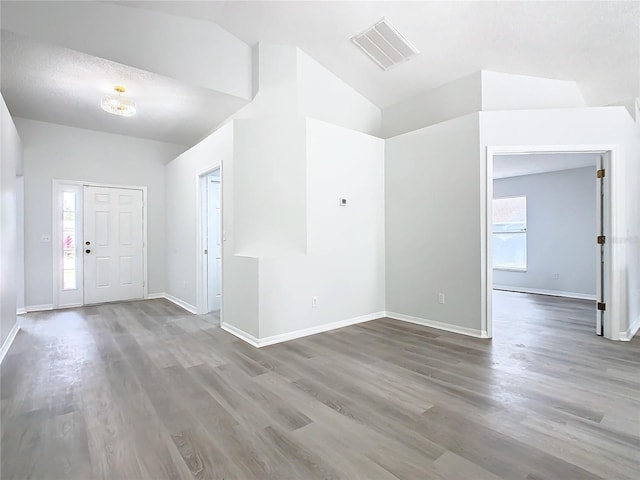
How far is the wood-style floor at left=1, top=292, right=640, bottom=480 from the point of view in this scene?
1.68 metres

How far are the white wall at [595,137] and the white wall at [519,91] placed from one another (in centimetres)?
56

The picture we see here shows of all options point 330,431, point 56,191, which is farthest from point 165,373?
point 56,191

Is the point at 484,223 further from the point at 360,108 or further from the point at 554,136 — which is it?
the point at 360,108

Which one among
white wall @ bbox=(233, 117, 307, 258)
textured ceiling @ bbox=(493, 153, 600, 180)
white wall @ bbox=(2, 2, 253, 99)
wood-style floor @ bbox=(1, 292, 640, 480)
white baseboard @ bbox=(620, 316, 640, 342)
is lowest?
wood-style floor @ bbox=(1, 292, 640, 480)

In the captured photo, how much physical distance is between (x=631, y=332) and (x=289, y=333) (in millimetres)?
4080

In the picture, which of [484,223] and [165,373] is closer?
[165,373]

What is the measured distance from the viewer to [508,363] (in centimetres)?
299

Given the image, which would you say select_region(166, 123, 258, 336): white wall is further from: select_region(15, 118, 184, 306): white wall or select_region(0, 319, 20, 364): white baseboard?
select_region(0, 319, 20, 364): white baseboard

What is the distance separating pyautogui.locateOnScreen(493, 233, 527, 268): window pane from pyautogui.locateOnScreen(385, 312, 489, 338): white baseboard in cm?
428

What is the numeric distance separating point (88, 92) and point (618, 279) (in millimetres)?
6928

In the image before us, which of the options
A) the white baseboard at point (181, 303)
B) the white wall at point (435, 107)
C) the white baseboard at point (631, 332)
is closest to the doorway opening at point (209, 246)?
the white baseboard at point (181, 303)

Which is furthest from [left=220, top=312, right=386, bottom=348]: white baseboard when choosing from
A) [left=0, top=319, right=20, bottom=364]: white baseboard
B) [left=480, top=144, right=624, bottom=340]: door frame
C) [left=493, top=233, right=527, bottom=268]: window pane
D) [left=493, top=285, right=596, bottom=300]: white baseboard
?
[left=493, top=233, right=527, bottom=268]: window pane

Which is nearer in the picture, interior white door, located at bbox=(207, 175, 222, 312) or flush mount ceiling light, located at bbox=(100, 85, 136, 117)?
flush mount ceiling light, located at bbox=(100, 85, 136, 117)

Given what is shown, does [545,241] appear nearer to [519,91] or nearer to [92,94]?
[519,91]
